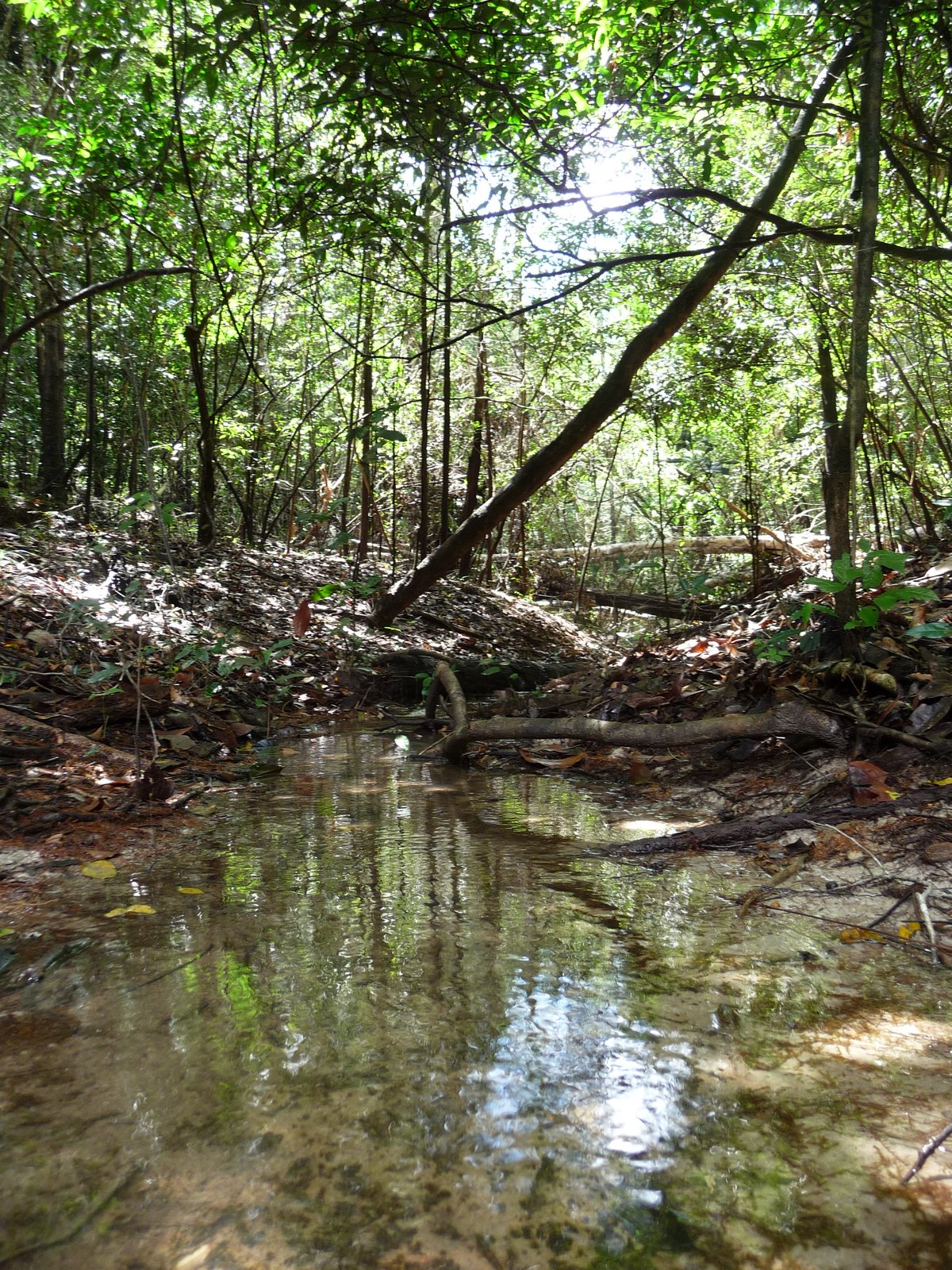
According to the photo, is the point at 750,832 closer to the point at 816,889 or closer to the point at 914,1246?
the point at 816,889

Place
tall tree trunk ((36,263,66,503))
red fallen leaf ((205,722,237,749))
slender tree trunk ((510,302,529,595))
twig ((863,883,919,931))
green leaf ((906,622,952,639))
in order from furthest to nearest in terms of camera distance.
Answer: slender tree trunk ((510,302,529,595)) → tall tree trunk ((36,263,66,503)) → red fallen leaf ((205,722,237,749)) → green leaf ((906,622,952,639)) → twig ((863,883,919,931))

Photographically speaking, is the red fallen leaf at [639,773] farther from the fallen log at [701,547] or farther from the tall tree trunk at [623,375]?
the fallen log at [701,547]

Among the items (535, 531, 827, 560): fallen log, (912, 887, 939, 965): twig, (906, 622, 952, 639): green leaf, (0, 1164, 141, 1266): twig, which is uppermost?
(535, 531, 827, 560): fallen log

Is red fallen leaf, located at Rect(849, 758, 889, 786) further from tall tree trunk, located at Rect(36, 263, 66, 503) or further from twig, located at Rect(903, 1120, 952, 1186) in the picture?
tall tree trunk, located at Rect(36, 263, 66, 503)

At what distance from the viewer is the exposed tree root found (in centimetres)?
333

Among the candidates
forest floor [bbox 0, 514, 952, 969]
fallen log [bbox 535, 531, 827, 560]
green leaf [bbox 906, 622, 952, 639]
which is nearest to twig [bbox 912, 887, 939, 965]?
forest floor [bbox 0, 514, 952, 969]

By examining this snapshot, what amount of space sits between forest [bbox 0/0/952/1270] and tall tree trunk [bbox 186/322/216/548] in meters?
0.06

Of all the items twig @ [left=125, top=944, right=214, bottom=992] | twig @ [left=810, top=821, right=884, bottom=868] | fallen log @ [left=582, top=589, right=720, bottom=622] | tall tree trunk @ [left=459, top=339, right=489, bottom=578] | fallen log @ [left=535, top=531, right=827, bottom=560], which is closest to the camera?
twig @ [left=125, top=944, right=214, bottom=992]

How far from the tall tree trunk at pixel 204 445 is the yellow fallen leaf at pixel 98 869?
7034 mm

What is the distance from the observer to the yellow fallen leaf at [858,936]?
79.1 inches

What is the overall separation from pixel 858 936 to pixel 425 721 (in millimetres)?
3965

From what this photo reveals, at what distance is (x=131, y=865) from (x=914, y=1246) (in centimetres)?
237

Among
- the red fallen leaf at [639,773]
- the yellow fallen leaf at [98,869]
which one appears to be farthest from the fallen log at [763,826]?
the yellow fallen leaf at [98,869]

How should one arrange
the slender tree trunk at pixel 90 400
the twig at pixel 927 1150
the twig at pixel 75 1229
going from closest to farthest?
the twig at pixel 75 1229
the twig at pixel 927 1150
the slender tree trunk at pixel 90 400
